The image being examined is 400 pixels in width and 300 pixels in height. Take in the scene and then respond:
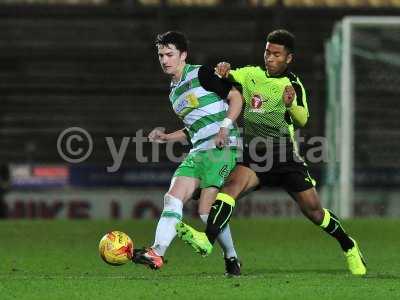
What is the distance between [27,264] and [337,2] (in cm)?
1070

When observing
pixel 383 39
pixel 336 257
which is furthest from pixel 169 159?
pixel 336 257

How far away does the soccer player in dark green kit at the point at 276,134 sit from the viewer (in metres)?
7.64

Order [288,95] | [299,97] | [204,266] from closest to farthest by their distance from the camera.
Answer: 1. [288,95]
2. [299,97]
3. [204,266]

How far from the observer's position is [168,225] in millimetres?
7262

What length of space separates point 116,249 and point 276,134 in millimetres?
1361

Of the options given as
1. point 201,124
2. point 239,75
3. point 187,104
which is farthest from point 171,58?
point 239,75

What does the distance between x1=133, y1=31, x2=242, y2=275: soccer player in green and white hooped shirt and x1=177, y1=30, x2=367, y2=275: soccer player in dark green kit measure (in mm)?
132

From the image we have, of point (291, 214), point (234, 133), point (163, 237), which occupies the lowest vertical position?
point (291, 214)

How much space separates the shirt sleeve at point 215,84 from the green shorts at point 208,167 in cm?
36

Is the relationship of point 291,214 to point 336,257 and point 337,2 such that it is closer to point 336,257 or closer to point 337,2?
point 337,2

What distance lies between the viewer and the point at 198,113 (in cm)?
753

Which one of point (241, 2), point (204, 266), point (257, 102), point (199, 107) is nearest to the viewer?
point (199, 107)

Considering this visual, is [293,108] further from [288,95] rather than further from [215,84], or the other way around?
[215,84]

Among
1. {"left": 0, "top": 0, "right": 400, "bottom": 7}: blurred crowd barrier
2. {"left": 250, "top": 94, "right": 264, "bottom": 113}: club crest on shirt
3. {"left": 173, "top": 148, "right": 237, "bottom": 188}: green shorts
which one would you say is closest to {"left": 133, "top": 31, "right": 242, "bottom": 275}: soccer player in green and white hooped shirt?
{"left": 173, "top": 148, "right": 237, "bottom": 188}: green shorts
